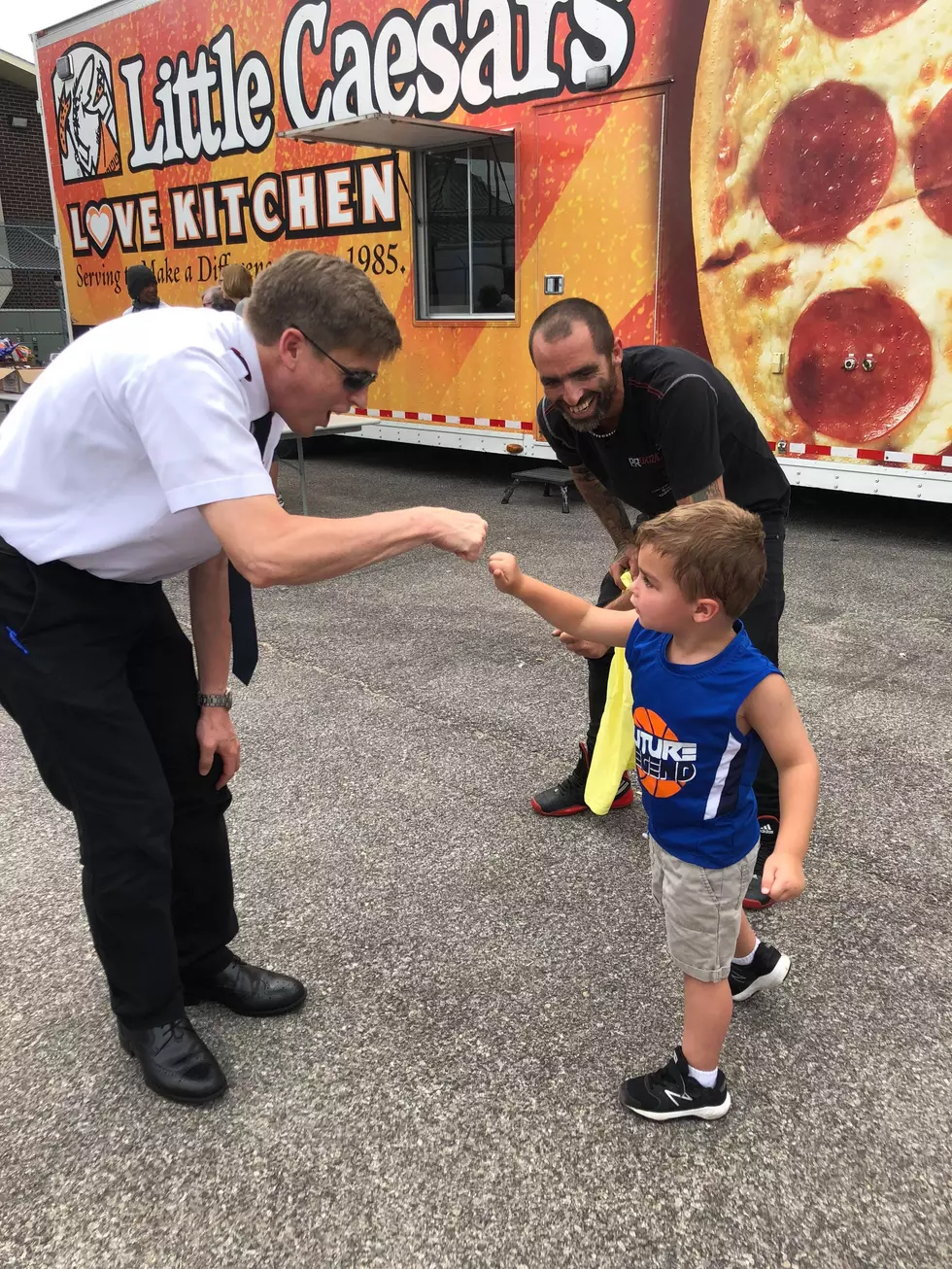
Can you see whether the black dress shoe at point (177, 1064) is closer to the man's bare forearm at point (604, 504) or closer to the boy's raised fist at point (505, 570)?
the boy's raised fist at point (505, 570)

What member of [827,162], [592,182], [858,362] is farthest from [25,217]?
[858,362]

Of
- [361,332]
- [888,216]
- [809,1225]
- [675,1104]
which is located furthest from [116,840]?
[888,216]

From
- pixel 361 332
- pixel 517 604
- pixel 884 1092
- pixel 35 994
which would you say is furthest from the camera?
pixel 517 604

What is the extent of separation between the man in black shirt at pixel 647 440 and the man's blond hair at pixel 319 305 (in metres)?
0.95

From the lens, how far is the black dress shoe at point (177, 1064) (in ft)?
7.06

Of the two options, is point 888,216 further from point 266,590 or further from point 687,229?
point 266,590

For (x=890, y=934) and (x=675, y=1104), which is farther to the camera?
(x=890, y=934)

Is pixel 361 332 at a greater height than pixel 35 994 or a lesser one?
greater

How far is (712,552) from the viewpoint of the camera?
6.08ft

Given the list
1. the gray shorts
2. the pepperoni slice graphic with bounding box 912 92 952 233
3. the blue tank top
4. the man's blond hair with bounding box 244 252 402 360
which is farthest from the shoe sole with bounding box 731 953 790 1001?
the pepperoni slice graphic with bounding box 912 92 952 233

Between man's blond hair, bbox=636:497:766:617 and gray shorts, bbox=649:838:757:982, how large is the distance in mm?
556

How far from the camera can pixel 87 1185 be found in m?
1.97

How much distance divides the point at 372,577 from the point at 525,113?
4.15 metres

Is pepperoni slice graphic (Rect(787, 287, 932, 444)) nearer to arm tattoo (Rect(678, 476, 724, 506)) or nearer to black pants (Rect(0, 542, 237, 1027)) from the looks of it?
arm tattoo (Rect(678, 476, 724, 506))
